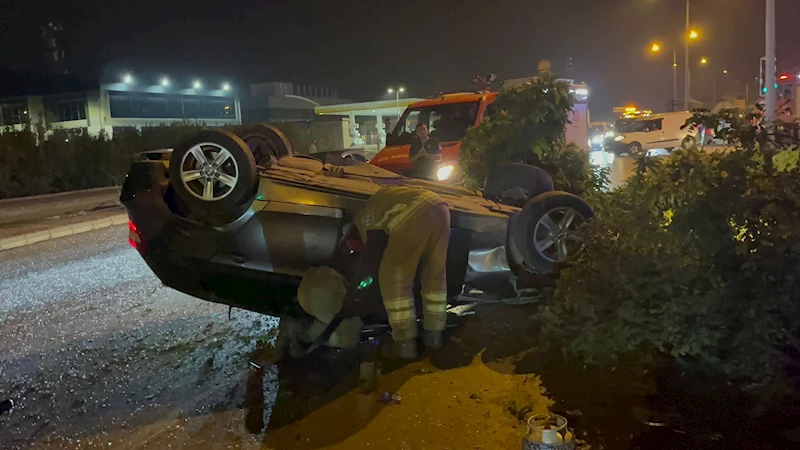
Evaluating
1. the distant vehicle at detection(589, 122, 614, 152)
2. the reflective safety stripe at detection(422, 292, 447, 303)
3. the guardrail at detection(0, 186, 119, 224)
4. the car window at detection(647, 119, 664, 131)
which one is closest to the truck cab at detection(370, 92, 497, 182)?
the reflective safety stripe at detection(422, 292, 447, 303)

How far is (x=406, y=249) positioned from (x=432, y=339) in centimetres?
78

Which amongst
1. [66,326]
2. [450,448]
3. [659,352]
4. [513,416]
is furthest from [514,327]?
[66,326]

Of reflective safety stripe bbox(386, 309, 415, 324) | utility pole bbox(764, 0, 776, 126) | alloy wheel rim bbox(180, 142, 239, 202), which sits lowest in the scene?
reflective safety stripe bbox(386, 309, 415, 324)

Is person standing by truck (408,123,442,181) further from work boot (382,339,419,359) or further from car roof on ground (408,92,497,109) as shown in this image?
work boot (382,339,419,359)

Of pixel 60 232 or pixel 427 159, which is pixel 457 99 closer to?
pixel 427 159

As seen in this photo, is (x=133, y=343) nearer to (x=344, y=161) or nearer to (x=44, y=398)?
(x=44, y=398)

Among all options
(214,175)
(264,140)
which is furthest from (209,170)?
(264,140)

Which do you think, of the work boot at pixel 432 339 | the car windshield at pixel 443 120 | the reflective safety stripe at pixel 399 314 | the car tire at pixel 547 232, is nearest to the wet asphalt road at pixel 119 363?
the reflective safety stripe at pixel 399 314

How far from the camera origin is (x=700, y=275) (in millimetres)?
4043

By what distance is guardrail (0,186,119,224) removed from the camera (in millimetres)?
15258

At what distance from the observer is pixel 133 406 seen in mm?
4121

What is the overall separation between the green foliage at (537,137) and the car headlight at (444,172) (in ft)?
3.23

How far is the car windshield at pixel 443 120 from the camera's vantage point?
1002cm

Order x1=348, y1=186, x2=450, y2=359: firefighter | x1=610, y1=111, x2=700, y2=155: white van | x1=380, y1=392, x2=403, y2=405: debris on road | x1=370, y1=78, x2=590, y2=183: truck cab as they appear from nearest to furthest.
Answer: x1=380, y1=392, x2=403, y2=405: debris on road
x1=348, y1=186, x2=450, y2=359: firefighter
x1=370, y1=78, x2=590, y2=183: truck cab
x1=610, y1=111, x2=700, y2=155: white van
